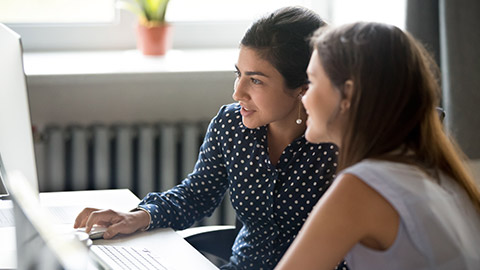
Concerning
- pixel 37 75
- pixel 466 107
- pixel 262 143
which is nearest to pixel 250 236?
pixel 262 143

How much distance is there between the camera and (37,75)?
2.40 metres

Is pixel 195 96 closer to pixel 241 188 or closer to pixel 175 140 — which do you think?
pixel 175 140

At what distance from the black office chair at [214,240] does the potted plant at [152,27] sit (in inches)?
43.9

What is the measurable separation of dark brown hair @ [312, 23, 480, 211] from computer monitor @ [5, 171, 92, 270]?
52 cm

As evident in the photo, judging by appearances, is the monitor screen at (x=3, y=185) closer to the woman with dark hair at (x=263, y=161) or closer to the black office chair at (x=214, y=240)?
the woman with dark hair at (x=263, y=161)

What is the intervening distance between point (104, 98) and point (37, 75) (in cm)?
32

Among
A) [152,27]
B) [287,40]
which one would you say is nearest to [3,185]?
[287,40]

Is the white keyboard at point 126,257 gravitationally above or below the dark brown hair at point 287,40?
below

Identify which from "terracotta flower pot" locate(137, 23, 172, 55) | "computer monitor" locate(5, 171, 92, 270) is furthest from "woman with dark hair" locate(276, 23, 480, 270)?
"terracotta flower pot" locate(137, 23, 172, 55)

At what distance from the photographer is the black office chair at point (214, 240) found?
5.68 feet

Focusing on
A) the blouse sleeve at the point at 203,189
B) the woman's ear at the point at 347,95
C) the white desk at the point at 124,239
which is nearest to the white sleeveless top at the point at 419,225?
the woman's ear at the point at 347,95

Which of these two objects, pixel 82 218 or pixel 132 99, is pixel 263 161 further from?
pixel 132 99

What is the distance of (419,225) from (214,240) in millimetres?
775

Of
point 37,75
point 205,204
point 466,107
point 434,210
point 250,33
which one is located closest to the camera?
point 434,210
